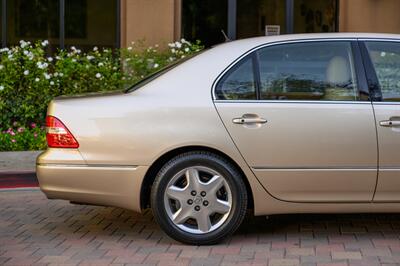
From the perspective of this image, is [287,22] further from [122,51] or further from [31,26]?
[31,26]

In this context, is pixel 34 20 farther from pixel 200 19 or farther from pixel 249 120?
pixel 249 120

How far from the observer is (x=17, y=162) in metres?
8.83

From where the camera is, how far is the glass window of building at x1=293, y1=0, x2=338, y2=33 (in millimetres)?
11891

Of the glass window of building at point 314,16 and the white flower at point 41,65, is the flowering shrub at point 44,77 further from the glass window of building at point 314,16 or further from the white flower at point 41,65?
the glass window of building at point 314,16

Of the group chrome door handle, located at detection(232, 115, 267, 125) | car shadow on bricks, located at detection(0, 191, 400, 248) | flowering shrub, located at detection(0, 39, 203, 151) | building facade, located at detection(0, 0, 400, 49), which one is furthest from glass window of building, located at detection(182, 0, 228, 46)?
chrome door handle, located at detection(232, 115, 267, 125)

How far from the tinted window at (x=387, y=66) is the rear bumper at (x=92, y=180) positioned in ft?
6.43

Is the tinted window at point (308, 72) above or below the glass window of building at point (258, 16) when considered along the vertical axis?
below

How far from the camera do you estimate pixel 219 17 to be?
11.9m

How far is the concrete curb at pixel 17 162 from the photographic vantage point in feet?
28.8

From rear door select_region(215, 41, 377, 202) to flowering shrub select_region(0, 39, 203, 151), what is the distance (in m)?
4.34

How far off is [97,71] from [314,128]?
512 centimetres

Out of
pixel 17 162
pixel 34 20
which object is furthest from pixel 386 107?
pixel 34 20

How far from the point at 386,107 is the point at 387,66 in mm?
364

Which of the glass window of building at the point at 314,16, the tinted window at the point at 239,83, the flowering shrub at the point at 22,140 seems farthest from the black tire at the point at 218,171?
the glass window of building at the point at 314,16
